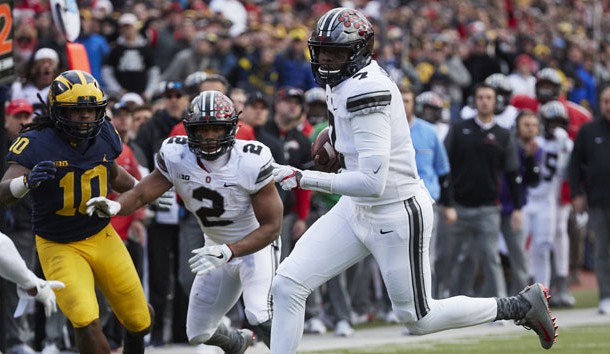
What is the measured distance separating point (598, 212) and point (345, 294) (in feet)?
8.27

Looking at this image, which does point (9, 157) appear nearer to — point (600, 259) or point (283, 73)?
point (600, 259)

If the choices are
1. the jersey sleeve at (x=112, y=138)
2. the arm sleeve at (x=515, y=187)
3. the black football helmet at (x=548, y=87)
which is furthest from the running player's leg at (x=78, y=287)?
the black football helmet at (x=548, y=87)

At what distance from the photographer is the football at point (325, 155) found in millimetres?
6648

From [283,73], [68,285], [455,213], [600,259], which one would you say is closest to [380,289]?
[455,213]

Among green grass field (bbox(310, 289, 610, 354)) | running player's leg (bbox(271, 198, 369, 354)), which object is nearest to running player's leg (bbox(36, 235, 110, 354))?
running player's leg (bbox(271, 198, 369, 354))

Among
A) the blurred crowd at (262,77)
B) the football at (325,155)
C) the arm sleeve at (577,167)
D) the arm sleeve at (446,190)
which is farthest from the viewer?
the arm sleeve at (577,167)

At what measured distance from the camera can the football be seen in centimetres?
665

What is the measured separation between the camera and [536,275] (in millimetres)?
11969

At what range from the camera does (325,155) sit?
6664 millimetres

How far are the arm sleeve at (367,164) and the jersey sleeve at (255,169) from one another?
3.14 feet

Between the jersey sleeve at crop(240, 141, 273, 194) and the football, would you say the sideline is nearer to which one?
the jersey sleeve at crop(240, 141, 273, 194)

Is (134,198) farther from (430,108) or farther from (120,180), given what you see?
(430,108)

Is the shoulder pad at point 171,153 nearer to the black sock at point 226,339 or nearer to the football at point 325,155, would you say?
the football at point 325,155

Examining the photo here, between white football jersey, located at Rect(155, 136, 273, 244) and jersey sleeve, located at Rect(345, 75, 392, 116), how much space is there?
111cm
